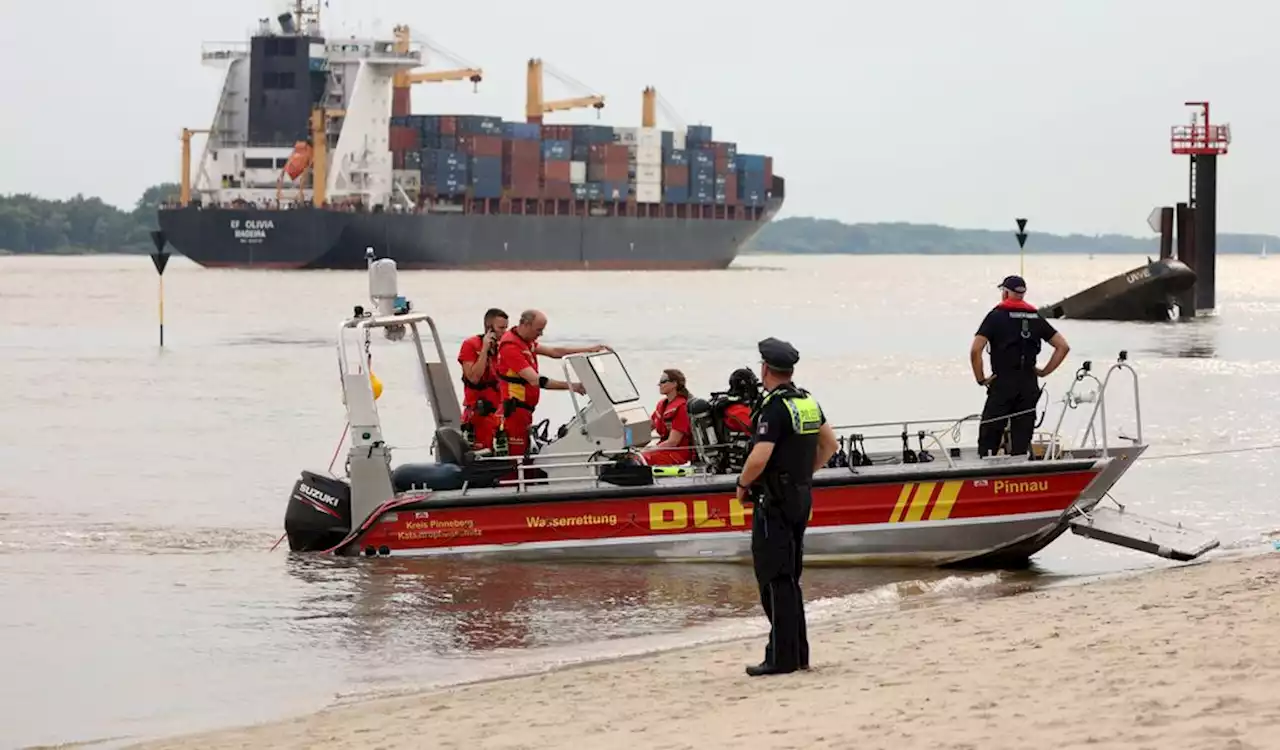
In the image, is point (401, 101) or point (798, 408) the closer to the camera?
point (798, 408)

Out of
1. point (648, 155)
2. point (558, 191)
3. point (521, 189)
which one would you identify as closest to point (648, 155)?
point (648, 155)

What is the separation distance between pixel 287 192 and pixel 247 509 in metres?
90.4

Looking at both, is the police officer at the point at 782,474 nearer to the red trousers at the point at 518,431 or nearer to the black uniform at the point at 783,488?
the black uniform at the point at 783,488

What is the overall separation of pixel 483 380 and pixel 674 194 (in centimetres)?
11568

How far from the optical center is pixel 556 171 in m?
118

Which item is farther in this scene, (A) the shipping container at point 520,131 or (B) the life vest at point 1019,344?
A: (A) the shipping container at point 520,131

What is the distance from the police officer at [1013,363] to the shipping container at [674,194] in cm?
11505

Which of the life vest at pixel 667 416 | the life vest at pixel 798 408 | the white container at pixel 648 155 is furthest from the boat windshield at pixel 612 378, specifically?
the white container at pixel 648 155

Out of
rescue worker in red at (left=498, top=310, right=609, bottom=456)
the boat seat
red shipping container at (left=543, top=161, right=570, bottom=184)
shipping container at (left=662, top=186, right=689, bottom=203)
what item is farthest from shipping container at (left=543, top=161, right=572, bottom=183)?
the boat seat

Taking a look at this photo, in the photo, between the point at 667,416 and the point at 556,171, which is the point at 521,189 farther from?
the point at 667,416

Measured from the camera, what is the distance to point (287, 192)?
349 feet

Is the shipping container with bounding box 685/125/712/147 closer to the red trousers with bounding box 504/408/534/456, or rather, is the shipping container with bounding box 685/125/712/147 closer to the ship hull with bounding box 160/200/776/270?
the ship hull with bounding box 160/200/776/270

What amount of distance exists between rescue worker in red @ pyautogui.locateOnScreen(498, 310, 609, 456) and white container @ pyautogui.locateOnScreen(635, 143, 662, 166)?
374ft

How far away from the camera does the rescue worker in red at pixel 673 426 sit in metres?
12.5
